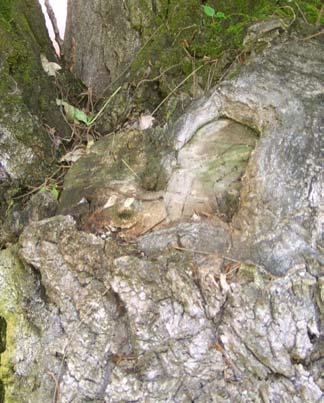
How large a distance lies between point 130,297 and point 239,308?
1.29 feet

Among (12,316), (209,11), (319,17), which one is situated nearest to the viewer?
(12,316)

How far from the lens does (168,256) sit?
1.89 meters

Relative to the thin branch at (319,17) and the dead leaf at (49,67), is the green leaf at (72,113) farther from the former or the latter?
the thin branch at (319,17)

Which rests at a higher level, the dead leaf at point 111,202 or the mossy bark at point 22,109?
the mossy bark at point 22,109

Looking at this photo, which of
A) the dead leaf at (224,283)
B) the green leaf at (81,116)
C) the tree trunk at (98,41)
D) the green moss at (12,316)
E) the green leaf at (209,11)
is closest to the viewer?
the dead leaf at (224,283)

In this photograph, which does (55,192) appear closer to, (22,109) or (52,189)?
(52,189)

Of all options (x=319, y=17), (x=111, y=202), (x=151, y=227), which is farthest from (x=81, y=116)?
(x=319, y=17)

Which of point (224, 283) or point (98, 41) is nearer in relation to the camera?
point (224, 283)

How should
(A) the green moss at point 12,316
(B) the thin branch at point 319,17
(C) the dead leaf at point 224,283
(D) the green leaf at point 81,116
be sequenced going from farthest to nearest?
(D) the green leaf at point 81,116 < (B) the thin branch at point 319,17 < (A) the green moss at point 12,316 < (C) the dead leaf at point 224,283

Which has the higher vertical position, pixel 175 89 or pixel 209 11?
pixel 209 11

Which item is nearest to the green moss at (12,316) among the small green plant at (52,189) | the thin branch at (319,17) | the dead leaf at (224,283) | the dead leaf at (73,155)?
the small green plant at (52,189)

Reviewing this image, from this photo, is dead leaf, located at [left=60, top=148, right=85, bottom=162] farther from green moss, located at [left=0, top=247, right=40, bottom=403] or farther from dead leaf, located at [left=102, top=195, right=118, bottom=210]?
green moss, located at [left=0, top=247, right=40, bottom=403]

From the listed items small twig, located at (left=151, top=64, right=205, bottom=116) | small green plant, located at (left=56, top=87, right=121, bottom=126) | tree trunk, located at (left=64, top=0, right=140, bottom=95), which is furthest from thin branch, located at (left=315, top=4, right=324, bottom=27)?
small green plant, located at (left=56, top=87, right=121, bottom=126)

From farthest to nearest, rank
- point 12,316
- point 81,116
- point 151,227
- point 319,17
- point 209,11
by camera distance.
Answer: point 81,116 → point 209,11 → point 319,17 → point 151,227 → point 12,316
